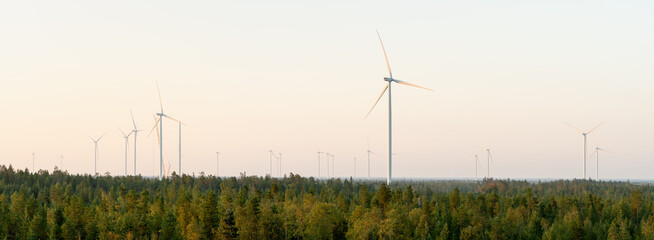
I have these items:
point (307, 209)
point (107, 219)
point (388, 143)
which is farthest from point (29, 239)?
point (388, 143)

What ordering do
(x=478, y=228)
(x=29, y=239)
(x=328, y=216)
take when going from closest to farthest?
(x=29, y=239) < (x=328, y=216) < (x=478, y=228)

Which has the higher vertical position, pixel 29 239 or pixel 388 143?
pixel 388 143

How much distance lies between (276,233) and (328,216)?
47.0 feet

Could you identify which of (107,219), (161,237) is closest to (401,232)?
(161,237)

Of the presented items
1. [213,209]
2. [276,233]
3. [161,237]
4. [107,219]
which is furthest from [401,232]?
[107,219]

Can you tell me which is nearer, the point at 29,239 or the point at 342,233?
the point at 29,239

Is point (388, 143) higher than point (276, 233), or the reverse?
point (388, 143)

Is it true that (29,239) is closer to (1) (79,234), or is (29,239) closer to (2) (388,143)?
(1) (79,234)

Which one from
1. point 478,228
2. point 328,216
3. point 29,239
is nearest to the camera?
point 29,239

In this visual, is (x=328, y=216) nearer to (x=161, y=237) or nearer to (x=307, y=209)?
(x=307, y=209)

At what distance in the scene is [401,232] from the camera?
18712 cm

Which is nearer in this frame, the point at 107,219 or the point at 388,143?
the point at 388,143

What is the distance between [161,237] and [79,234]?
20.7 metres

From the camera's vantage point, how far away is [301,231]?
18425 cm
